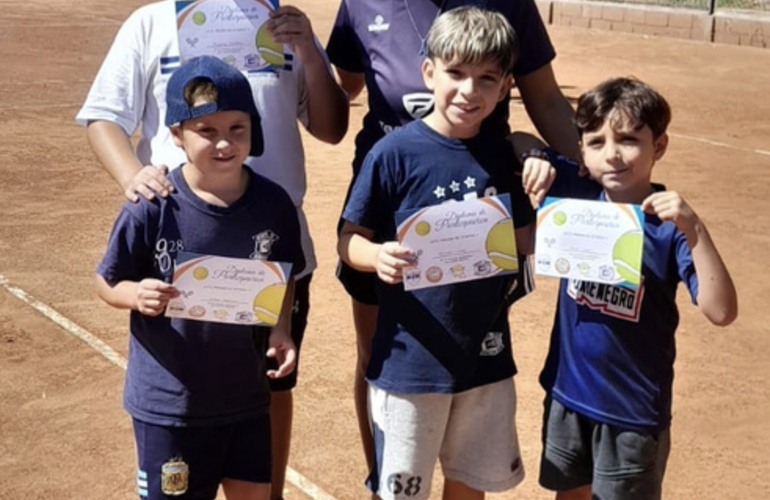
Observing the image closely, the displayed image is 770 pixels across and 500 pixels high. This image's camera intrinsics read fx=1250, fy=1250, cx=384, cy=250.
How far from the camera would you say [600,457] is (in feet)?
13.1

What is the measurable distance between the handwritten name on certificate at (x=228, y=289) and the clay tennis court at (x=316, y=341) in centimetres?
176

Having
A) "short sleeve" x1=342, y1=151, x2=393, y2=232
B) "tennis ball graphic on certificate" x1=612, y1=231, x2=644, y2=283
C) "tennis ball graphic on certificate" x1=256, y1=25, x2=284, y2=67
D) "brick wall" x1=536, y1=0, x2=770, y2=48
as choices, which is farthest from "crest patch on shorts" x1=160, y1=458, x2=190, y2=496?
"brick wall" x1=536, y1=0, x2=770, y2=48

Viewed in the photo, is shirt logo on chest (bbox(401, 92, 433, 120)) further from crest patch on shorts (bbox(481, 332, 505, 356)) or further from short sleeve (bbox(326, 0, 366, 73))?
crest patch on shorts (bbox(481, 332, 505, 356))

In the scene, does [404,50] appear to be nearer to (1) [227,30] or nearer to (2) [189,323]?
(1) [227,30]

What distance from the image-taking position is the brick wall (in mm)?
22000

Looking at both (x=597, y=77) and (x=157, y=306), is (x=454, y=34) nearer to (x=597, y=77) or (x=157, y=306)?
(x=157, y=306)

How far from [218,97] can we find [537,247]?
1.09 meters

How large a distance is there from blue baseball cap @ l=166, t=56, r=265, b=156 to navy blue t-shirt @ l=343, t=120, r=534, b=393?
18.1 inches

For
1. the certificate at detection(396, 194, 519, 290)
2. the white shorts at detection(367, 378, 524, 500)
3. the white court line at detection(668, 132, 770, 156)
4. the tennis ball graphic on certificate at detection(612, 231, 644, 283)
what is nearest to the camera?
the tennis ball graphic on certificate at detection(612, 231, 644, 283)

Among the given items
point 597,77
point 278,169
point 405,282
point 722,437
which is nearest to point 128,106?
point 278,169

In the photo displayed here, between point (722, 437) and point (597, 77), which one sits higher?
point (722, 437)

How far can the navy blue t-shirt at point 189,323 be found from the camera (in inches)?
152

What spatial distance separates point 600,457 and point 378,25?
5.40 feet

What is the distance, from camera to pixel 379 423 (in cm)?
414
